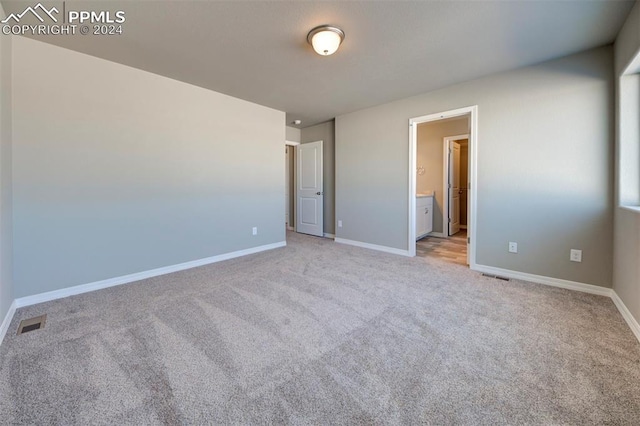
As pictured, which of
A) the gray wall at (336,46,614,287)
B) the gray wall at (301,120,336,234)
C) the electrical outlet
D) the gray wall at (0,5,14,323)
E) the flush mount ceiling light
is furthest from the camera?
the gray wall at (301,120,336,234)

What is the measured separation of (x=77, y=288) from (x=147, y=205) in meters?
1.02

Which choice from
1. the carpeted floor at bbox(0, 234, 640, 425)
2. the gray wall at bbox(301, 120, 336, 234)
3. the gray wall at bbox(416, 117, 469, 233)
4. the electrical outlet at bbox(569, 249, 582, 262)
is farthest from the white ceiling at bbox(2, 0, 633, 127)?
the carpeted floor at bbox(0, 234, 640, 425)

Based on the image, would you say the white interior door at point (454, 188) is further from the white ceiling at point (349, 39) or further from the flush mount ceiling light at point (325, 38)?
the flush mount ceiling light at point (325, 38)

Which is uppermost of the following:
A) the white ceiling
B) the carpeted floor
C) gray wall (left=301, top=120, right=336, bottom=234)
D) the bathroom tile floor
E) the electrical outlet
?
the white ceiling

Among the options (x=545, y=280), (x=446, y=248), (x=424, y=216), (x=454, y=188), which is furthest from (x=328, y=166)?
(x=545, y=280)

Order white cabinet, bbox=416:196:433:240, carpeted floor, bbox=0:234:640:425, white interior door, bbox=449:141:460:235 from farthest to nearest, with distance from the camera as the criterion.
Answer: white interior door, bbox=449:141:460:235
white cabinet, bbox=416:196:433:240
carpeted floor, bbox=0:234:640:425

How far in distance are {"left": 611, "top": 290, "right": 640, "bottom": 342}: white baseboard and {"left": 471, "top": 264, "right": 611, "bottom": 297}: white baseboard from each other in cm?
10

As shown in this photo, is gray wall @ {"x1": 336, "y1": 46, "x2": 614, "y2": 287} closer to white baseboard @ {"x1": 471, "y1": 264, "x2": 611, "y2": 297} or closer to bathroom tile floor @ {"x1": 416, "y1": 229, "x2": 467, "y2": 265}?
white baseboard @ {"x1": 471, "y1": 264, "x2": 611, "y2": 297}

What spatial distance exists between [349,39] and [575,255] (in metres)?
3.04

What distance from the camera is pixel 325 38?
6.97 feet

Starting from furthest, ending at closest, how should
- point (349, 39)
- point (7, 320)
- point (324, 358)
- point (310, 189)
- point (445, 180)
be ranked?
point (310, 189) < point (445, 180) < point (349, 39) < point (7, 320) < point (324, 358)

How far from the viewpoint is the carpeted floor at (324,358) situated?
117 cm

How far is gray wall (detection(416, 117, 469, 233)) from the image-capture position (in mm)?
5305

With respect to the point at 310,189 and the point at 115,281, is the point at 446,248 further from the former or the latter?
the point at 115,281
